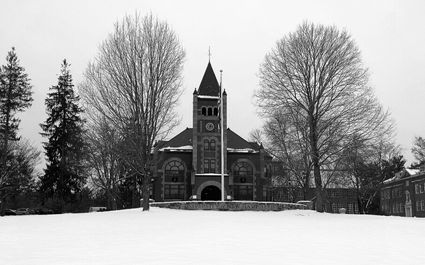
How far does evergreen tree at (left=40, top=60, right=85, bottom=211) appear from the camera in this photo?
43188mm

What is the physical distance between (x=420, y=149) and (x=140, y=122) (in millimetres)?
50496

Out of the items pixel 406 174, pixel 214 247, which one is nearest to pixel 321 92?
pixel 214 247

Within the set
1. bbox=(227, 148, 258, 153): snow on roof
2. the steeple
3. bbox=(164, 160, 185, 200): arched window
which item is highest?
the steeple

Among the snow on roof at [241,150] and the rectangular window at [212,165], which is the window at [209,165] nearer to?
the rectangular window at [212,165]

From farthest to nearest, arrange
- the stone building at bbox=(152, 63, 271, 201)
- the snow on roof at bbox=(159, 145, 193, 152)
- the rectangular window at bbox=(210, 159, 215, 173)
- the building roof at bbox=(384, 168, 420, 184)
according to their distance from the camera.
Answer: the building roof at bbox=(384, 168, 420, 184), the snow on roof at bbox=(159, 145, 193, 152), the rectangular window at bbox=(210, 159, 215, 173), the stone building at bbox=(152, 63, 271, 201)

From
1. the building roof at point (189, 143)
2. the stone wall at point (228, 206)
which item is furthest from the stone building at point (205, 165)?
the stone wall at point (228, 206)

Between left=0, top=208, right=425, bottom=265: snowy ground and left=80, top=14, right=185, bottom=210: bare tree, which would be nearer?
left=0, top=208, right=425, bottom=265: snowy ground

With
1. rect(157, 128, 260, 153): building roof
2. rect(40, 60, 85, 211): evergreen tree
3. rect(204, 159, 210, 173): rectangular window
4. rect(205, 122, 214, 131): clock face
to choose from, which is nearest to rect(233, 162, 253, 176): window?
rect(157, 128, 260, 153): building roof

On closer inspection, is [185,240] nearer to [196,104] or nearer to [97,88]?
[97,88]

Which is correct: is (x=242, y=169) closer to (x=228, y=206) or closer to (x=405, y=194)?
(x=228, y=206)

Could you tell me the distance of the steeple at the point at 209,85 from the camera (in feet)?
176

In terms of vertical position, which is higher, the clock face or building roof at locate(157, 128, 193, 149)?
the clock face

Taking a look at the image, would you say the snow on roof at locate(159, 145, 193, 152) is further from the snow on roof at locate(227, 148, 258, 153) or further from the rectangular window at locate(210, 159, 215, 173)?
the snow on roof at locate(227, 148, 258, 153)

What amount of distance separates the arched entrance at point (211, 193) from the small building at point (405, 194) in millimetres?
27305
